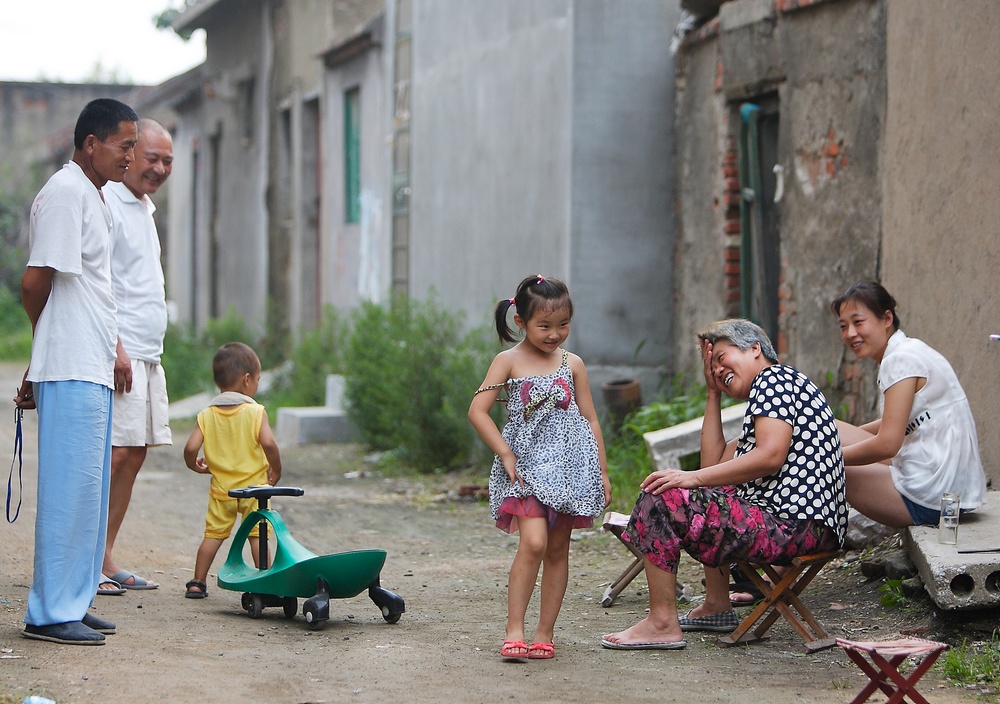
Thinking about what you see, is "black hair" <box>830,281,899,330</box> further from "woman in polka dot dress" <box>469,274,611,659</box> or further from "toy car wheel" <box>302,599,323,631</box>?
"toy car wheel" <box>302,599,323,631</box>

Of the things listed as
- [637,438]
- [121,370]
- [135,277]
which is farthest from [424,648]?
[637,438]

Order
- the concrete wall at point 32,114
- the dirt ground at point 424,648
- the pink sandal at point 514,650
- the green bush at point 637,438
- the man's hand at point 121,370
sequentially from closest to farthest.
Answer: the dirt ground at point 424,648 < the pink sandal at point 514,650 < the man's hand at point 121,370 < the green bush at point 637,438 < the concrete wall at point 32,114

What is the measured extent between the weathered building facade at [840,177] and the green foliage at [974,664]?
1729 millimetres

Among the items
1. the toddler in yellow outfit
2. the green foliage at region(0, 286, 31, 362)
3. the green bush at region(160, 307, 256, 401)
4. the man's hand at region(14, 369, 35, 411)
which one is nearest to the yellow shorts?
the toddler in yellow outfit

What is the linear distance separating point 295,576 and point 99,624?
2.61 ft

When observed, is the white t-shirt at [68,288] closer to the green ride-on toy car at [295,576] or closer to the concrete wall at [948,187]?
the green ride-on toy car at [295,576]

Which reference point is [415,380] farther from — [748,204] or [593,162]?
[748,204]

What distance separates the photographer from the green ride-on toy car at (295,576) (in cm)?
507

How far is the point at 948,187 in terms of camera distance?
6.45m

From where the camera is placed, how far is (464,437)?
406 inches

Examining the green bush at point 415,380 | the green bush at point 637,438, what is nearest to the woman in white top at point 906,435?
the green bush at point 637,438

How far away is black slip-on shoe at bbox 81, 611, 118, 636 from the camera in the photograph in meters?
4.70

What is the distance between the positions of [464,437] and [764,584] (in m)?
5.67

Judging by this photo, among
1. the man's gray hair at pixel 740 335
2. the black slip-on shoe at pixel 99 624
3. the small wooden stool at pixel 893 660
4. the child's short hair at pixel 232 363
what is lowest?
the black slip-on shoe at pixel 99 624
